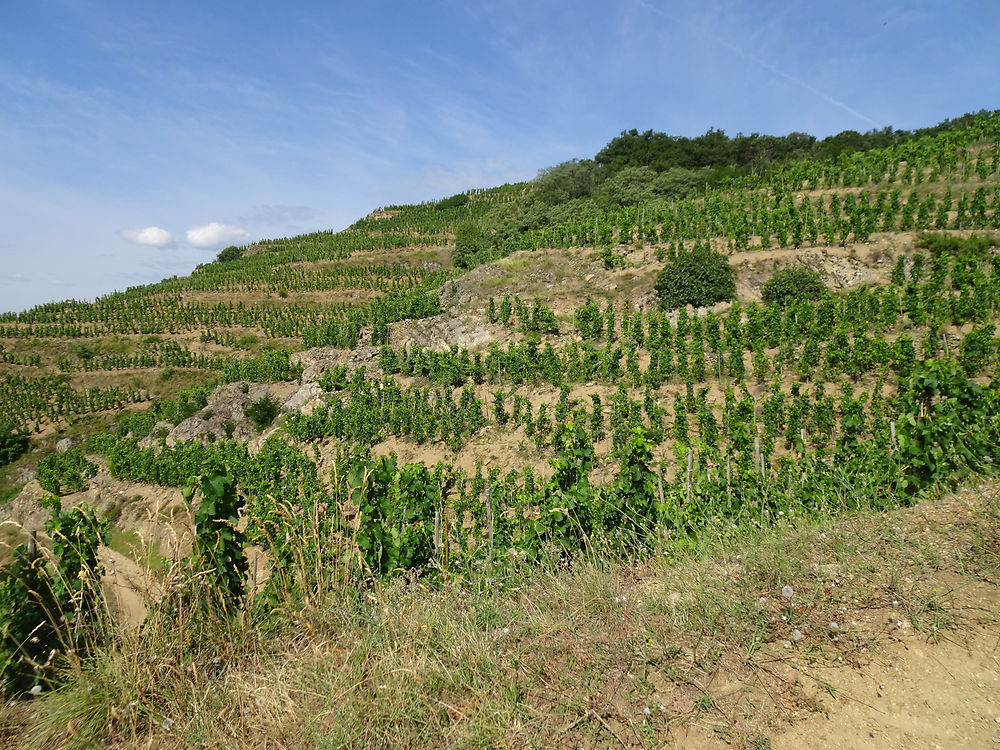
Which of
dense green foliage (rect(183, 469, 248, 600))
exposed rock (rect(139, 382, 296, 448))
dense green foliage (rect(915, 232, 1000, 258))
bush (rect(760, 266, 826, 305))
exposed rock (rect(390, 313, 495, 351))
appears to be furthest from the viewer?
exposed rock (rect(390, 313, 495, 351))

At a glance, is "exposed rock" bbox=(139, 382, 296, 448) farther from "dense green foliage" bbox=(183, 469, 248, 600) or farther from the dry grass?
the dry grass

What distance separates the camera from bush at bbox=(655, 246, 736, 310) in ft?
58.7

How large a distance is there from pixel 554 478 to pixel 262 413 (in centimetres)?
1766

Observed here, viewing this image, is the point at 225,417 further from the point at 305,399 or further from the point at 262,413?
the point at 305,399

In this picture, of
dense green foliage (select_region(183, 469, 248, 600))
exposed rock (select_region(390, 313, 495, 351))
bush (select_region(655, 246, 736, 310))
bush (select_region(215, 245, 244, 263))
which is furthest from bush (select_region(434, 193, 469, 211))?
dense green foliage (select_region(183, 469, 248, 600))

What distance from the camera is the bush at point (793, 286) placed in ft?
55.2

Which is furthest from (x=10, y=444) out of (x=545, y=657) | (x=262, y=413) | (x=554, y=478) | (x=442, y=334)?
(x=545, y=657)

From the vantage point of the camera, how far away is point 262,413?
20.3m

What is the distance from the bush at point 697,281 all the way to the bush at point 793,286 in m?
1.27

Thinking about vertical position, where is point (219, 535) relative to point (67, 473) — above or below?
above

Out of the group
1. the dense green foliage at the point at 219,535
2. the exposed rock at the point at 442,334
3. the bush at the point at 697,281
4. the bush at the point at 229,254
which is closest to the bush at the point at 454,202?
the bush at the point at 229,254

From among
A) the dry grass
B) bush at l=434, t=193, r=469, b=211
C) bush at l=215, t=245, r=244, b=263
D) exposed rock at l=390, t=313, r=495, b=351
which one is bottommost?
the dry grass

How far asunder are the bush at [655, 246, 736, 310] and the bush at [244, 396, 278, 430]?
16.9 m

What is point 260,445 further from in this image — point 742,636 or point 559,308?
point 742,636
